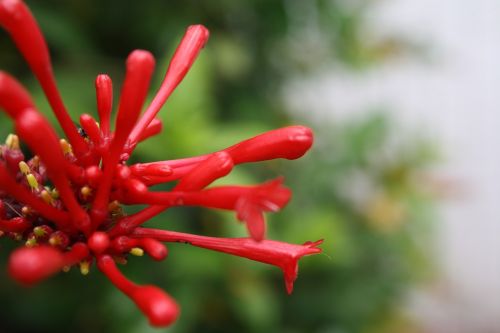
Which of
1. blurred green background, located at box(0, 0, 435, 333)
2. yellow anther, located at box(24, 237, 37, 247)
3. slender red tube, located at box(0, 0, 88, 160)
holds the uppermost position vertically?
blurred green background, located at box(0, 0, 435, 333)

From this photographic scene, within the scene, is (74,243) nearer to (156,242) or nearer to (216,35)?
(156,242)

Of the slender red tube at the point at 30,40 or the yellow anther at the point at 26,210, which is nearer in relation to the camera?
the slender red tube at the point at 30,40

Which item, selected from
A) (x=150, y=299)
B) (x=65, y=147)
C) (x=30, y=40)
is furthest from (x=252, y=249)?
(x=30, y=40)

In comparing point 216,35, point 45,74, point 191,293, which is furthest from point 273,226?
point 45,74

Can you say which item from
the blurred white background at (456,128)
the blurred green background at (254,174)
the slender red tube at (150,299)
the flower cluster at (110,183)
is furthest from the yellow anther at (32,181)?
the blurred white background at (456,128)

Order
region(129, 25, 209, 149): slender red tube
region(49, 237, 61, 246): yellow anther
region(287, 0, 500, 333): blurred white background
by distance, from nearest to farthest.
A: 1. region(49, 237, 61, 246): yellow anther
2. region(129, 25, 209, 149): slender red tube
3. region(287, 0, 500, 333): blurred white background

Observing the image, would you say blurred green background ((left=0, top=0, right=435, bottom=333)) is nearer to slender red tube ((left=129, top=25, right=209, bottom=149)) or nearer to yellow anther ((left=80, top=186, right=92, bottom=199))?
slender red tube ((left=129, top=25, right=209, bottom=149))

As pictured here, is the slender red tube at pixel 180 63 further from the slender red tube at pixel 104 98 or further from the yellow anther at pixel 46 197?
the yellow anther at pixel 46 197

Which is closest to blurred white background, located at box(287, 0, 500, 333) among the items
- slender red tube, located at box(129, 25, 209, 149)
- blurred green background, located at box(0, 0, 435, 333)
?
blurred green background, located at box(0, 0, 435, 333)
